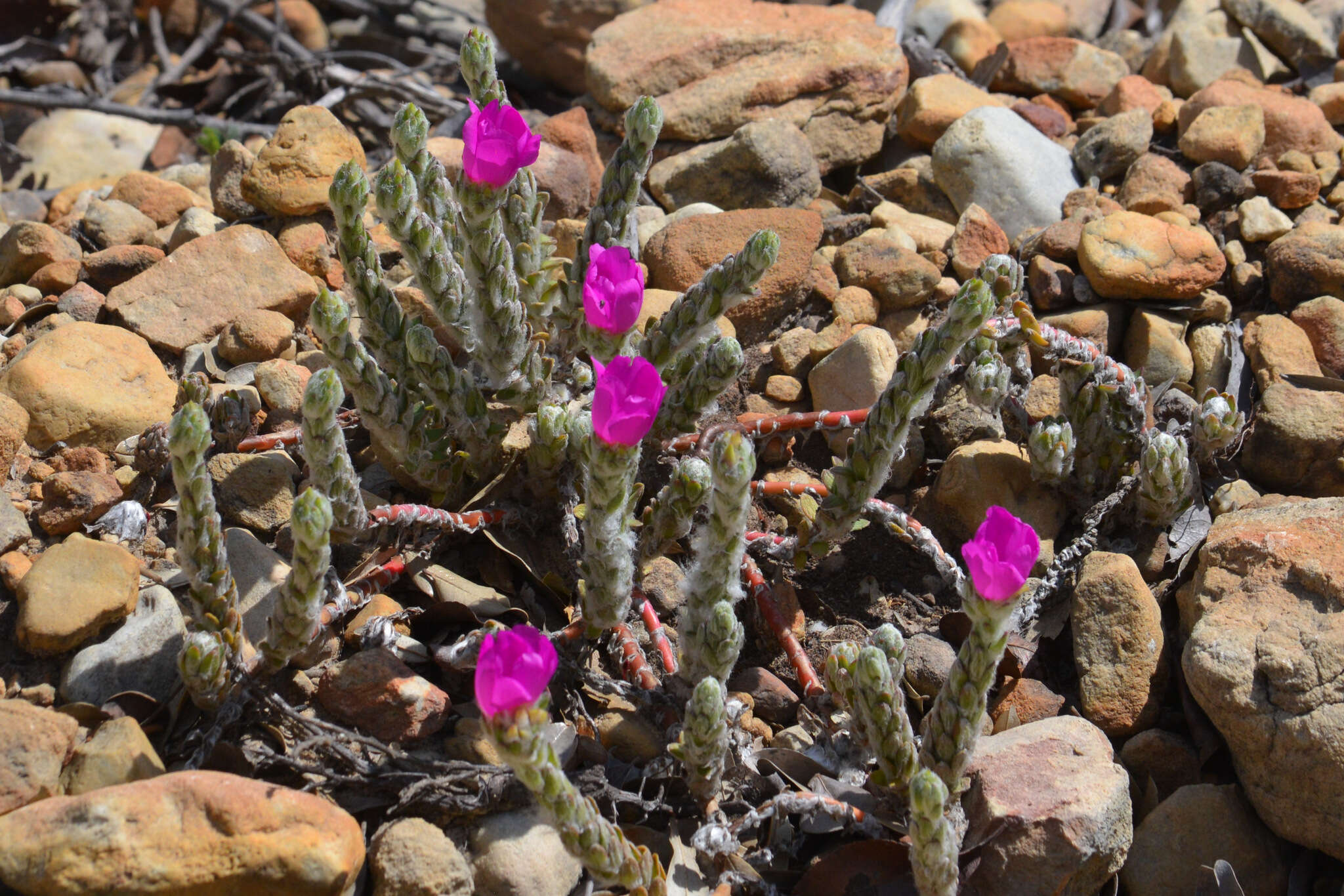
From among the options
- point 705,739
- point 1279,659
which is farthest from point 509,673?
point 1279,659

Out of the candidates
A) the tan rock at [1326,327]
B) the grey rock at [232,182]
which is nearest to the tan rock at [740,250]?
the grey rock at [232,182]

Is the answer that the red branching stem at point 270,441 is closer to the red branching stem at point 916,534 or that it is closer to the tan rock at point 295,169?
the tan rock at point 295,169

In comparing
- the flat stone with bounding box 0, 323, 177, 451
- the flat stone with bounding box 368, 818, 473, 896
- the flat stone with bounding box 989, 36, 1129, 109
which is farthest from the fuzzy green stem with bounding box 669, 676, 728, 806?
the flat stone with bounding box 989, 36, 1129, 109

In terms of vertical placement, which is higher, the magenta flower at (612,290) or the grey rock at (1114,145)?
the magenta flower at (612,290)

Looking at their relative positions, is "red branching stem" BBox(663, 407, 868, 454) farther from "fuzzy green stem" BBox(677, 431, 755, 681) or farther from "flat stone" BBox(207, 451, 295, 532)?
"flat stone" BBox(207, 451, 295, 532)

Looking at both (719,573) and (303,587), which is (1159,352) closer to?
(719,573)

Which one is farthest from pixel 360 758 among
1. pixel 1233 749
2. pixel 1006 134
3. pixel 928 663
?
pixel 1006 134

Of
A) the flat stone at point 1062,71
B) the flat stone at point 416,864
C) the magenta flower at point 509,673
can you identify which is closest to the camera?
the magenta flower at point 509,673

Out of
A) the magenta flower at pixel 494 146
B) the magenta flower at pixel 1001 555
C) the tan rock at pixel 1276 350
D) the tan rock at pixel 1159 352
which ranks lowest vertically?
the tan rock at pixel 1159 352
